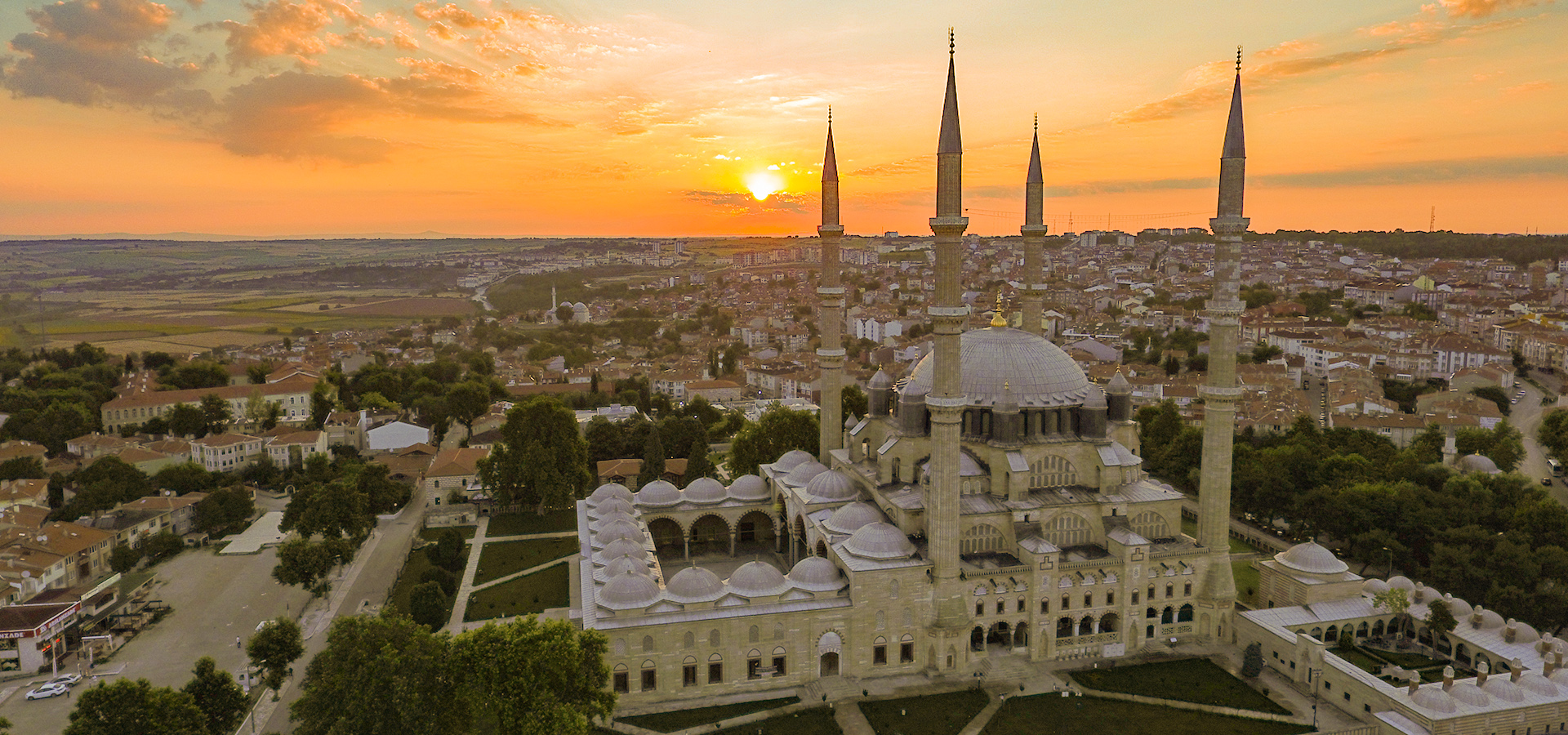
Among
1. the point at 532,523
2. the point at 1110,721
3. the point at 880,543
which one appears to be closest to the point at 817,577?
the point at 880,543

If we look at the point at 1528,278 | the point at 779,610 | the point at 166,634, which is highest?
the point at 1528,278

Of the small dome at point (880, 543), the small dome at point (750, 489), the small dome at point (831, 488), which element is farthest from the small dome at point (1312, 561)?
the small dome at point (750, 489)

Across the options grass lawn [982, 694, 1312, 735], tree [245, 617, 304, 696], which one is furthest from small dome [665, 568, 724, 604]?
tree [245, 617, 304, 696]

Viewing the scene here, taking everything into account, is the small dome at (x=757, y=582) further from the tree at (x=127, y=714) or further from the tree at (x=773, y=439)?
the tree at (x=773, y=439)

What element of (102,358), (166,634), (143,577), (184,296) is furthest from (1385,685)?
(184,296)

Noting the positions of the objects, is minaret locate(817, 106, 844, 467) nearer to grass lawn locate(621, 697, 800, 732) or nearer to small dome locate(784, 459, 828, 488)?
small dome locate(784, 459, 828, 488)

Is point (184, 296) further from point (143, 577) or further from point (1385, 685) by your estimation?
point (1385, 685)

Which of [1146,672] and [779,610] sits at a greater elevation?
[779,610]
